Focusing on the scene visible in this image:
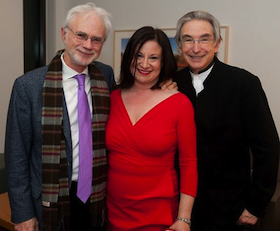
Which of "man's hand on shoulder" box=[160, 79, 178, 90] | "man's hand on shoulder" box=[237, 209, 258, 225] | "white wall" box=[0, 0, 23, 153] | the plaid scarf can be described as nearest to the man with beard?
the plaid scarf

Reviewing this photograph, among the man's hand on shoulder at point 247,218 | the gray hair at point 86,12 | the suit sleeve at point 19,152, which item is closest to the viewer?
the suit sleeve at point 19,152

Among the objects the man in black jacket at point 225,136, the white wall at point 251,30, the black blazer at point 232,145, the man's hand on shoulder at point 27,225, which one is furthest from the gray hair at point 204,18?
the white wall at point 251,30

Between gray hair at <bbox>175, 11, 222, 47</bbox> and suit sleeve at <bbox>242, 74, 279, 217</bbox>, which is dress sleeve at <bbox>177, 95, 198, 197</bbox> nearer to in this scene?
suit sleeve at <bbox>242, 74, 279, 217</bbox>

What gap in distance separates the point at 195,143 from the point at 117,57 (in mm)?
2375

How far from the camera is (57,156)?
1390 millimetres

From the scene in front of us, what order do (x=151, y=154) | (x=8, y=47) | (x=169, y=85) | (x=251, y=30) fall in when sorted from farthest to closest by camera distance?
(x=8, y=47) < (x=251, y=30) < (x=169, y=85) < (x=151, y=154)

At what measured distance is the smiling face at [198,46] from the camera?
1544 millimetres

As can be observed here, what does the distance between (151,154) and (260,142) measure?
0.55 m

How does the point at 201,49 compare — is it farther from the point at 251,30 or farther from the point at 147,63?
the point at 251,30

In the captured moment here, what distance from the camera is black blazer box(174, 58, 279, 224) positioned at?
1.49 meters

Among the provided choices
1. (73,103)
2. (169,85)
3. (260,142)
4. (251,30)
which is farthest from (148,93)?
(251,30)

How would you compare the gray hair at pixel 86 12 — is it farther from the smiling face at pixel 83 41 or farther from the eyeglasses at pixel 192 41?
the eyeglasses at pixel 192 41

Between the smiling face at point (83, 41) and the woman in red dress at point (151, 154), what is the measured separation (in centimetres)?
18

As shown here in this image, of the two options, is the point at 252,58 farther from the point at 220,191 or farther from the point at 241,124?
the point at 220,191
